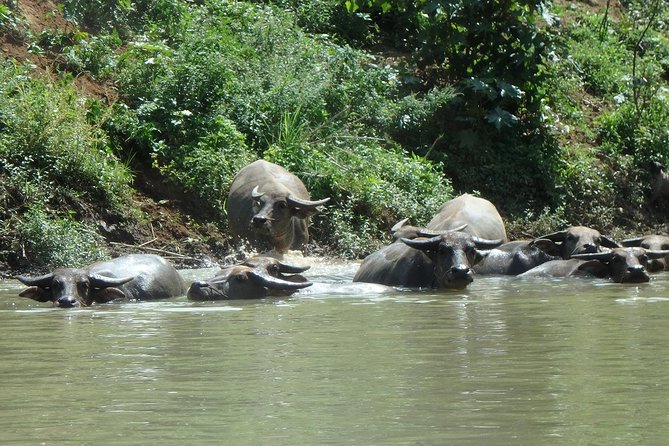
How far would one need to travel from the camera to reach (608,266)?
13.2m

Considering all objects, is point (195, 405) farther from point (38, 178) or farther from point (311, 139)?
point (311, 139)

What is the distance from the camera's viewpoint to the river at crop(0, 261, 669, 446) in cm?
495

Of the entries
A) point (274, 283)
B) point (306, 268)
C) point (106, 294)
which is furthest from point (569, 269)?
point (106, 294)

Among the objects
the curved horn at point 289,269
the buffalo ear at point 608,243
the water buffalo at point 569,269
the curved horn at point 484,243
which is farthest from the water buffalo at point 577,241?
the curved horn at point 289,269

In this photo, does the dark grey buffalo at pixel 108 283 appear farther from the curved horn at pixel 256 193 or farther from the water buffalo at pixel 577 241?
the water buffalo at pixel 577 241

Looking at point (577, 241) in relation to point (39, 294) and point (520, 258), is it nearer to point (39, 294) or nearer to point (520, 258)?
point (520, 258)

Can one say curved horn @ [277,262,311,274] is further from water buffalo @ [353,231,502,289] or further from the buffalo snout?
the buffalo snout

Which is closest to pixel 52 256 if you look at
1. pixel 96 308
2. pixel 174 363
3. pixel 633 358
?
pixel 96 308

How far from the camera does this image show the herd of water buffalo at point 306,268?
11078 mm

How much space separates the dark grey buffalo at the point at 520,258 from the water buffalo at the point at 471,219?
0.26 m

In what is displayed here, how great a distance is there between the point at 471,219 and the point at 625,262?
2.21 metres

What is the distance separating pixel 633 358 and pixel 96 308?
518 centimetres

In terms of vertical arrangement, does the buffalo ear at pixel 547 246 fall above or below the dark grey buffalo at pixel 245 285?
above

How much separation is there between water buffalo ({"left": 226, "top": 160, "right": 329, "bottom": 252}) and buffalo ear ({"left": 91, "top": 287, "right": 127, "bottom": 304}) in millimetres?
4014
